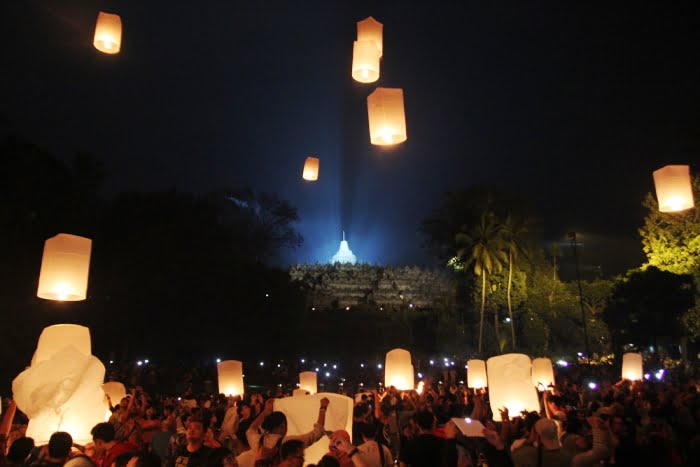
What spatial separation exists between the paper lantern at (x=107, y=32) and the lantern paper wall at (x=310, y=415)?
7302 mm

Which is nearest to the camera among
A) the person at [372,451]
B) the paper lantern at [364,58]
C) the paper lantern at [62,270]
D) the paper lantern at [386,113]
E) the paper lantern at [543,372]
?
the person at [372,451]

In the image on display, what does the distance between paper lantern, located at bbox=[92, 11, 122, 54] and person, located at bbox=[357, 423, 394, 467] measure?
8125 mm

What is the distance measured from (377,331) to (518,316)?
11.5 metres

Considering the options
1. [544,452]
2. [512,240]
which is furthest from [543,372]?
[512,240]

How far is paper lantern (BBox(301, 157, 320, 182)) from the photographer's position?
1382 centimetres

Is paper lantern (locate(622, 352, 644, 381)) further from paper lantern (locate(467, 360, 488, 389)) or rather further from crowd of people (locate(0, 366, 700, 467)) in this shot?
crowd of people (locate(0, 366, 700, 467))

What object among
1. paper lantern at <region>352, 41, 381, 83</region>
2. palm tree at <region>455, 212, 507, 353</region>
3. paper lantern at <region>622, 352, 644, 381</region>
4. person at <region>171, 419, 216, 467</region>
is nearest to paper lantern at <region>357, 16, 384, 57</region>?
paper lantern at <region>352, 41, 381, 83</region>

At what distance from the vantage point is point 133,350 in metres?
24.8

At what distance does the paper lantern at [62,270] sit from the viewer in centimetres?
770

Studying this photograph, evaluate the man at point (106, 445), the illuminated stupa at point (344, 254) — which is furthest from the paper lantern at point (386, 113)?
the illuminated stupa at point (344, 254)

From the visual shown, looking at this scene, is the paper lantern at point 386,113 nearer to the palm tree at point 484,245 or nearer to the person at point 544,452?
the person at point 544,452

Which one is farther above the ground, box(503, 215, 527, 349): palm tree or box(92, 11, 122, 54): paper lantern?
box(503, 215, 527, 349): palm tree

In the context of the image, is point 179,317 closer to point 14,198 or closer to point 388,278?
point 14,198

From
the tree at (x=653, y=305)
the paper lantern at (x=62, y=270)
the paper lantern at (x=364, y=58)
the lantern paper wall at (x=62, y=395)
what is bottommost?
the lantern paper wall at (x=62, y=395)
